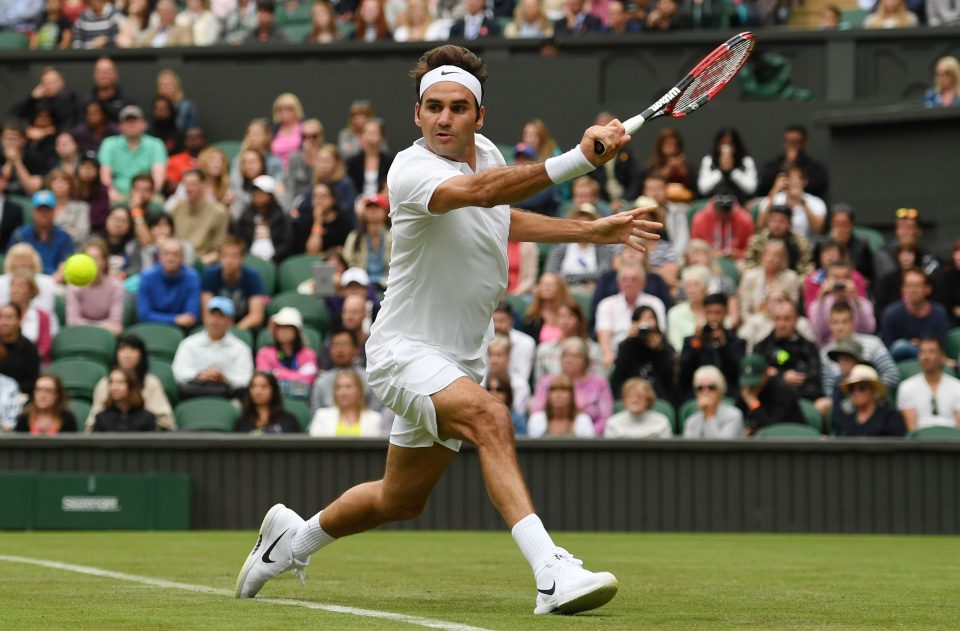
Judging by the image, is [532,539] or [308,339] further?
[308,339]

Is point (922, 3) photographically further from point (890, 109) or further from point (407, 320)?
point (407, 320)

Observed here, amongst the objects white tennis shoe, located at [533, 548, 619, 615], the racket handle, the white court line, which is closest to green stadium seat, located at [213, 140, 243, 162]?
the white court line

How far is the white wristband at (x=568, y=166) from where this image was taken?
548 cm

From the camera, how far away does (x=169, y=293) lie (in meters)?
15.1

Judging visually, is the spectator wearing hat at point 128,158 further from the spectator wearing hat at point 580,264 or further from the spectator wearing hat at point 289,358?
the spectator wearing hat at point 580,264

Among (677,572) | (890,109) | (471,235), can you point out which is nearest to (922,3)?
(890,109)

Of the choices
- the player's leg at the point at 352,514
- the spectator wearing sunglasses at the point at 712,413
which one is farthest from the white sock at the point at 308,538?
the spectator wearing sunglasses at the point at 712,413

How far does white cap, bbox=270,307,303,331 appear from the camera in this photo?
550 inches

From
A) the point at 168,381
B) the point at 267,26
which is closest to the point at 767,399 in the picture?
the point at 168,381

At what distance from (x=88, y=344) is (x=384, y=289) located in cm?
260

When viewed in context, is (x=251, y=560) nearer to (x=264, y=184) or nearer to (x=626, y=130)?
(x=626, y=130)

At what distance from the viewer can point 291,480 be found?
42.7 feet

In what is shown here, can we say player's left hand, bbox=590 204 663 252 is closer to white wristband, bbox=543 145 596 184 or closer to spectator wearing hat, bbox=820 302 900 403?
white wristband, bbox=543 145 596 184

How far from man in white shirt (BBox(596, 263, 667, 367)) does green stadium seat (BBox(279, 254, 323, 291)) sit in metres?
2.96
